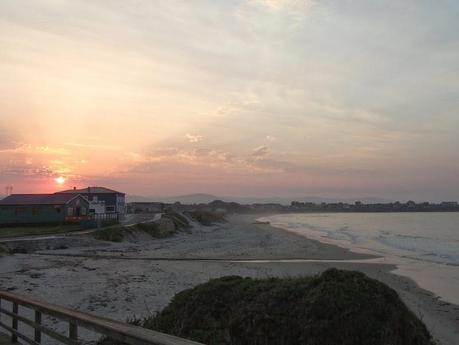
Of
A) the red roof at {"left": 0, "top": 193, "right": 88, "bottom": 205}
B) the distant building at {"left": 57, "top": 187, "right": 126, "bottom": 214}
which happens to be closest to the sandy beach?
the red roof at {"left": 0, "top": 193, "right": 88, "bottom": 205}

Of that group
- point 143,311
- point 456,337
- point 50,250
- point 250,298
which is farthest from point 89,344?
point 50,250

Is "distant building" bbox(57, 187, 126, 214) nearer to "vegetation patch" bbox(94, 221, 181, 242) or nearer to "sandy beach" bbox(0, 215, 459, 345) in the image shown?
"vegetation patch" bbox(94, 221, 181, 242)

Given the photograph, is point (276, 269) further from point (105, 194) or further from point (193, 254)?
point (105, 194)

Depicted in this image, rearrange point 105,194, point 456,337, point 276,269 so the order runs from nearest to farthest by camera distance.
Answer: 1. point 456,337
2. point 276,269
3. point 105,194

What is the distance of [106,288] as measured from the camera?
18844 millimetres

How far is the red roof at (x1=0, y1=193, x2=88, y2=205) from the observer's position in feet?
164

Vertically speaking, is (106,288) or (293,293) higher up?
(293,293)

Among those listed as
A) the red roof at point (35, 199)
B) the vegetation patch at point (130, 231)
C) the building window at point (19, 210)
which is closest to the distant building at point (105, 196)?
the vegetation patch at point (130, 231)

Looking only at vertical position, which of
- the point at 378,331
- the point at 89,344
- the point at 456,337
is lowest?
the point at 456,337

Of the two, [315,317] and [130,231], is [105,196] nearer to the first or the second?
[130,231]

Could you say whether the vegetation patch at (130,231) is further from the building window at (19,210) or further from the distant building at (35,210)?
the building window at (19,210)

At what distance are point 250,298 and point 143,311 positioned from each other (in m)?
7.55

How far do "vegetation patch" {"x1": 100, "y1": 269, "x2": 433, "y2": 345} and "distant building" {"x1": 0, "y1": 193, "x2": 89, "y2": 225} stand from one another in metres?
44.7

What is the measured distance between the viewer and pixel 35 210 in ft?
163
